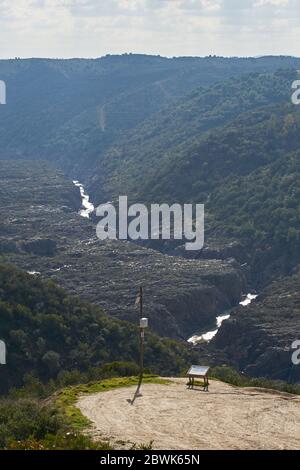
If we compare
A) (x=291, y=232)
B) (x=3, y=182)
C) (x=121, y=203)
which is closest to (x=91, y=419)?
(x=291, y=232)

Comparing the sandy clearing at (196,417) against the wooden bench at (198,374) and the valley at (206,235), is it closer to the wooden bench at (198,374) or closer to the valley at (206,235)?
the wooden bench at (198,374)

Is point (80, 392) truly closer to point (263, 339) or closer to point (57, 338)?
point (57, 338)

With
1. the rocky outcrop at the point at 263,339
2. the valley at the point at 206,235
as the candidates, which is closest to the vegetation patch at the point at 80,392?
the rocky outcrop at the point at 263,339

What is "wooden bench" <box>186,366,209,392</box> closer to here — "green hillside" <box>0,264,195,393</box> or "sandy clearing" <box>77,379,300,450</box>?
"sandy clearing" <box>77,379,300,450</box>

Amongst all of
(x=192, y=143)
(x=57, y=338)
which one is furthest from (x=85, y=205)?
(x=57, y=338)

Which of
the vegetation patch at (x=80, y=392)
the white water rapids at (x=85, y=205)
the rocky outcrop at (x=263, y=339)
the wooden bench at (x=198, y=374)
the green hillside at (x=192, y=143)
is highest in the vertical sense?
the green hillside at (x=192, y=143)

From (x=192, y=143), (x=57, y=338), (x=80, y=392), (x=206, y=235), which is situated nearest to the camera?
(x=80, y=392)

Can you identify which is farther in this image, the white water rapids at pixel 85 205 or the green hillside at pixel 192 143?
the white water rapids at pixel 85 205

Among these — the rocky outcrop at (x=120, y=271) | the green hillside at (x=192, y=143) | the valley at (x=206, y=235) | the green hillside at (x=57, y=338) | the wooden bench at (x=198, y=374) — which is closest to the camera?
the wooden bench at (x=198, y=374)
